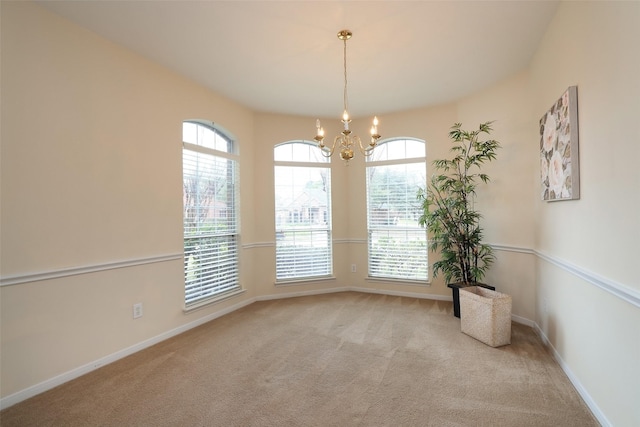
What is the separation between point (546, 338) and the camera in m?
2.89

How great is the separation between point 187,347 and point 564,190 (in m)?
3.48

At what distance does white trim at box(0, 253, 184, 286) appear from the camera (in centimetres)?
215

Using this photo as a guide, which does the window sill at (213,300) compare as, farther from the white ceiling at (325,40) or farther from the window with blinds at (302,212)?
the white ceiling at (325,40)

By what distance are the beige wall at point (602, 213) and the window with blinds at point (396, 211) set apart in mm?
2090

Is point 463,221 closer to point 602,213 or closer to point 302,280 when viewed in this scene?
point 602,213

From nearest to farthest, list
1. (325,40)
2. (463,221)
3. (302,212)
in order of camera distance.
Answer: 1. (325,40)
2. (463,221)
3. (302,212)

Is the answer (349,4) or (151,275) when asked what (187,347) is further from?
(349,4)

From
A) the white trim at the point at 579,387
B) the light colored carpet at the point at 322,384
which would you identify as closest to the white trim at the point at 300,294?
the light colored carpet at the point at 322,384

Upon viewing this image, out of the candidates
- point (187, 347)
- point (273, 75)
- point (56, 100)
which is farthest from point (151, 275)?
point (273, 75)

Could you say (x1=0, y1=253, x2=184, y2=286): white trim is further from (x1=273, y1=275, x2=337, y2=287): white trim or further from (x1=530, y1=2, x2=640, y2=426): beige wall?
(x1=530, y1=2, x2=640, y2=426): beige wall

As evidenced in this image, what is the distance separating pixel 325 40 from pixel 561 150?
6.85 feet

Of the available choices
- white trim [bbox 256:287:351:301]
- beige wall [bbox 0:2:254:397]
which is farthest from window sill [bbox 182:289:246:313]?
white trim [bbox 256:287:351:301]

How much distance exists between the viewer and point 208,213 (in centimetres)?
386

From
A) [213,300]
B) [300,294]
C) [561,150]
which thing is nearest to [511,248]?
[561,150]
